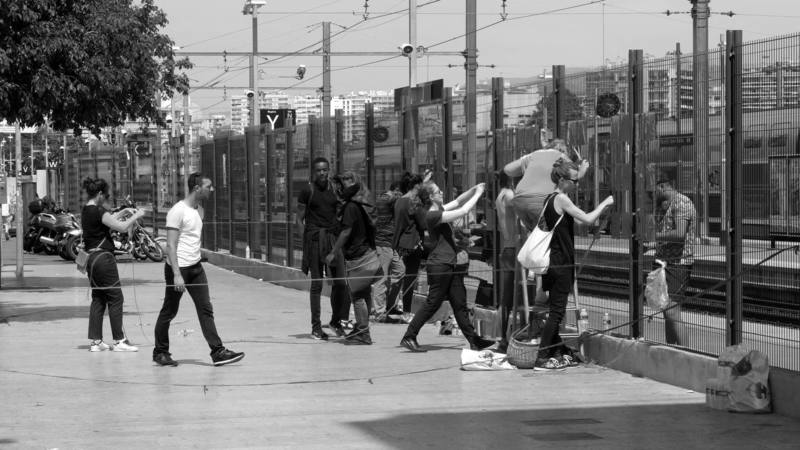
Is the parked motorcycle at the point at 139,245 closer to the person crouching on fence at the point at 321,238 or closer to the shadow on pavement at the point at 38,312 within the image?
the shadow on pavement at the point at 38,312

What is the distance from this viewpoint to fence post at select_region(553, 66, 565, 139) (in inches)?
524

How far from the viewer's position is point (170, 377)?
1230 cm

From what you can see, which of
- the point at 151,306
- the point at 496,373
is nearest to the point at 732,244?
the point at 496,373

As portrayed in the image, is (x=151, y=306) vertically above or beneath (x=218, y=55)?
beneath

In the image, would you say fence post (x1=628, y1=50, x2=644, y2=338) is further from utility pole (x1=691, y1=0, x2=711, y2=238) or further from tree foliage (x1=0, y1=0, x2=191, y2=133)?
tree foliage (x1=0, y1=0, x2=191, y2=133)

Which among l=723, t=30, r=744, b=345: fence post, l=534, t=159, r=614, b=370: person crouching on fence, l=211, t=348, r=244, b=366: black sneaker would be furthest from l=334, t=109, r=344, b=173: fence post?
l=723, t=30, r=744, b=345: fence post

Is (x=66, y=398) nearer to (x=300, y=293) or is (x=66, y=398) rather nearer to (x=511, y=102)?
(x=511, y=102)

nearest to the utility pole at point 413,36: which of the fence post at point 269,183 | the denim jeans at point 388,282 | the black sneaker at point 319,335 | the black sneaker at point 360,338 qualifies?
the fence post at point 269,183

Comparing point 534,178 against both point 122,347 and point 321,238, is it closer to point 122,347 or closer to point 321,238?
point 321,238

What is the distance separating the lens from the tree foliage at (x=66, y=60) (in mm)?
18250

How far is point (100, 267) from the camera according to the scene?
46.2ft

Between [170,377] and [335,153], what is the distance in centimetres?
989

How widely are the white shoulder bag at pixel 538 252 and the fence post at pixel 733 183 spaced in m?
1.92

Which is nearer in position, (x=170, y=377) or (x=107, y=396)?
(x=107, y=396)
